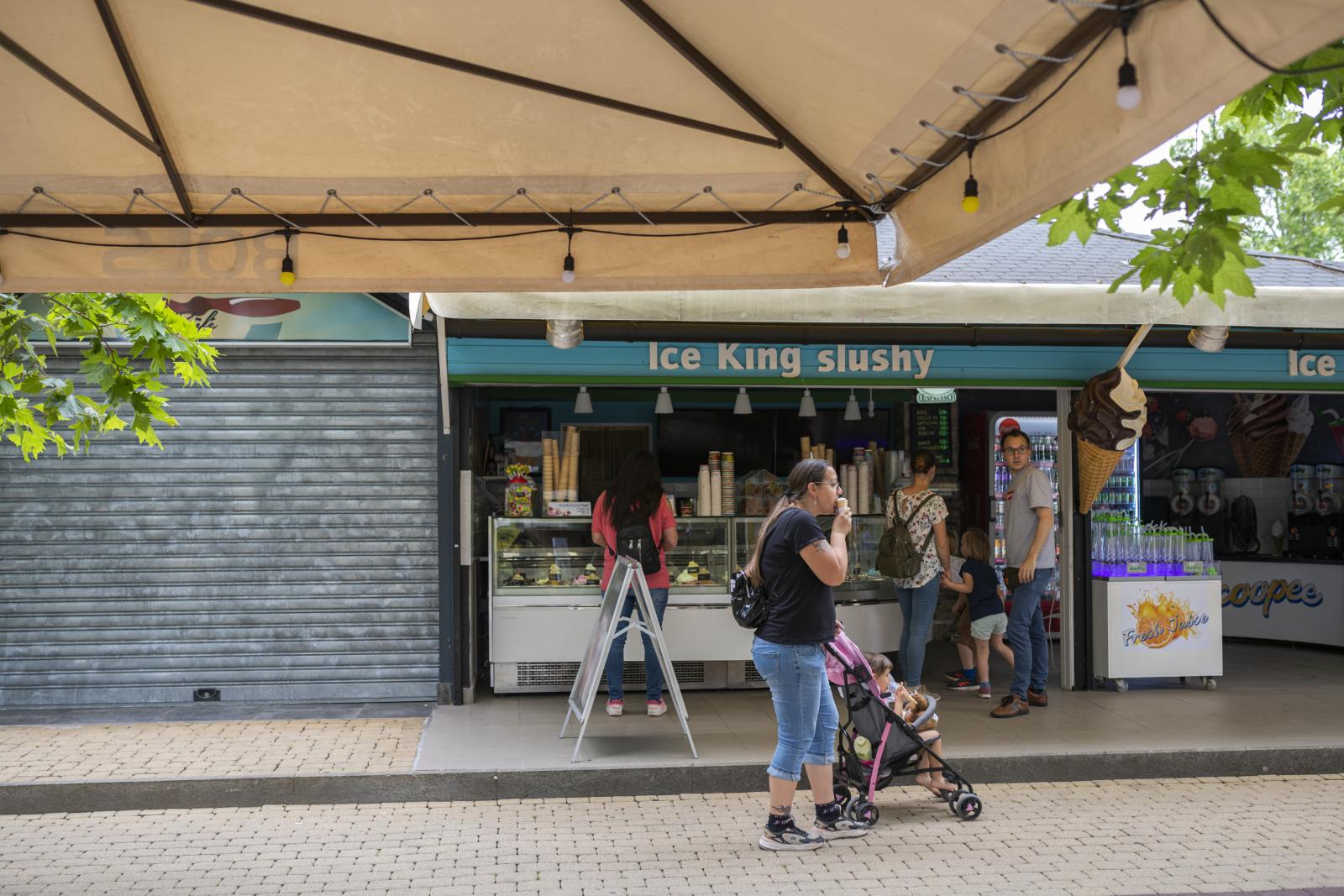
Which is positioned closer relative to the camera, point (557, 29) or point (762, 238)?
point (557, 29)

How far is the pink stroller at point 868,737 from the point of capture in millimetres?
6633

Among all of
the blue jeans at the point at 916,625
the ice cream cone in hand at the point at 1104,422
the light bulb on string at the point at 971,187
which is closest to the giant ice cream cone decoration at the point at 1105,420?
the ice cream cone in hand at the point at 1104,422

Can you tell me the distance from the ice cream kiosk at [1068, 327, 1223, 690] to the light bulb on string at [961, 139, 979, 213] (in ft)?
20.6

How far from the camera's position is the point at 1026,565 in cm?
896

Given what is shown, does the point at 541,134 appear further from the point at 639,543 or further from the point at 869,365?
the point at 869,365

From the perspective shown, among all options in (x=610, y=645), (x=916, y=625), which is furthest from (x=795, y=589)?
(x=916, y=625)

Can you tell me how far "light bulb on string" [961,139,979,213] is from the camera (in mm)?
3826

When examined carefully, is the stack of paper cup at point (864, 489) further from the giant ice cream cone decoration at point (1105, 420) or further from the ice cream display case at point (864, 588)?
the giant ice cream cone decoration at point (1105, 420)

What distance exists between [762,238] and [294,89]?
1.89 meters

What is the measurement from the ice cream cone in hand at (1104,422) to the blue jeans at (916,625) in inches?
66.4

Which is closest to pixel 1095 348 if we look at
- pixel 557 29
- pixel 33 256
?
pixel 557 29

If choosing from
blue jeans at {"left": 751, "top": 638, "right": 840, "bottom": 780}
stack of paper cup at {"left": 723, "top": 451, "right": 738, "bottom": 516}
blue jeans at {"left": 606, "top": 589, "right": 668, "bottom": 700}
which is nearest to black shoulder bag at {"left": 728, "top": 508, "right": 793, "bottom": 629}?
blue jeans at {"left": 751, "top": 638, "right": 840, "bottom": 780}

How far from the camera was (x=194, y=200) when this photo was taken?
4785 millimetres

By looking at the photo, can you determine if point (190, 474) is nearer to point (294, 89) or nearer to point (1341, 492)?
point (294, 89)
